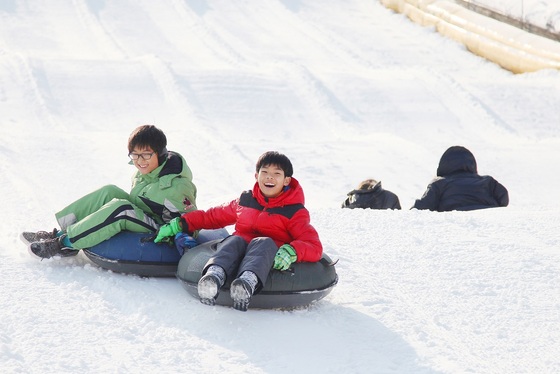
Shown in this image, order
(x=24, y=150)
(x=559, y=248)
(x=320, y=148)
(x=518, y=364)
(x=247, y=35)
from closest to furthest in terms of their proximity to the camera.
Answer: (x=518, y=364)
(x=559, y=248)
(x=24, y=150)
(x=320, y=148)
(x=247, y=35)

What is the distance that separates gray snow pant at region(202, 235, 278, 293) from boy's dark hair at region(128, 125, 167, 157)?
75cm

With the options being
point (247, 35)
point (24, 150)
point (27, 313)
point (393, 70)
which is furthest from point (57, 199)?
point (247, 35)

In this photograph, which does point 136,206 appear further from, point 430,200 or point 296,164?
point 296,164

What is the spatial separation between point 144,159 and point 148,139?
0.10m

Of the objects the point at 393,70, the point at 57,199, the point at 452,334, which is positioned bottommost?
the point at 57,199

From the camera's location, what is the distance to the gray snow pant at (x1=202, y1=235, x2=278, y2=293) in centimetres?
378

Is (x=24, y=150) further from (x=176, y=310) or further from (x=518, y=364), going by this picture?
(x=518, y=364)

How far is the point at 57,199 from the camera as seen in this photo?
730 cm

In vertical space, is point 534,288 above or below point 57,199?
above

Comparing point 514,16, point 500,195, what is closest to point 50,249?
point 500,195

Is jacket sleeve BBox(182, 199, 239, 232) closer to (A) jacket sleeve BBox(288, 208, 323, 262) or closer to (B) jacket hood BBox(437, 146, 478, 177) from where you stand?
(A) jacket sleeve BBox(288, 208, 323, 262)

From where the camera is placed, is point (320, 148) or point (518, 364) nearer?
point (518, 364)

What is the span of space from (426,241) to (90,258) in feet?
6.20

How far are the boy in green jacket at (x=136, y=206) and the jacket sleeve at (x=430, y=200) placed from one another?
2437 mm
